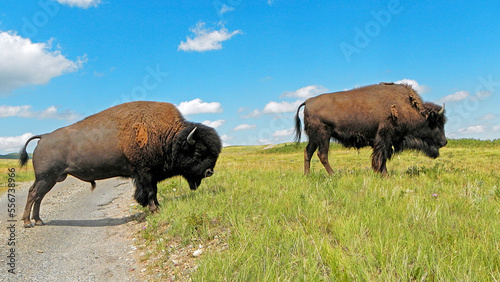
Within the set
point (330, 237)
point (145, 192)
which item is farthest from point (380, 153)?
point (145, 192)

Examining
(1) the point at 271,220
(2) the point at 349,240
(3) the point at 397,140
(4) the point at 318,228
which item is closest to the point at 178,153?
(1) the point at 271,220

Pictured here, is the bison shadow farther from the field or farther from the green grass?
the green grass

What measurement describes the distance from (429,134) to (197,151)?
7132mm

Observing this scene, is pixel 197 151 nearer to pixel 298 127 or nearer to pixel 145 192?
pixel 145 192

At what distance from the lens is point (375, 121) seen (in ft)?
29.2

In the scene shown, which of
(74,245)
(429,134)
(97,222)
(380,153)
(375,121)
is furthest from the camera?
(429,134)

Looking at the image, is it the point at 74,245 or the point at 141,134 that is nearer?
the point at 74,245

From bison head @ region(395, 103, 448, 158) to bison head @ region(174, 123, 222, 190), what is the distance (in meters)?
5.82

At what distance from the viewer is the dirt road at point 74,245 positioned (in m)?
4.04

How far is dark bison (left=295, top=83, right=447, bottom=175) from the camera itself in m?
8.85

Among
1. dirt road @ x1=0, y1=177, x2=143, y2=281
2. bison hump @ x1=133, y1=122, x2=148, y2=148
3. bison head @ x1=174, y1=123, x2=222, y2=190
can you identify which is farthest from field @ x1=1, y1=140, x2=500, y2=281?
bison hump @ x1=133, y1=122, x2=148, y2=148

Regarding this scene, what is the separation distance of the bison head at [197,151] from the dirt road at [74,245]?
1.55 meters

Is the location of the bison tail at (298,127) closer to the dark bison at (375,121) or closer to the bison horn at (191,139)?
the dark bison at (375,121)

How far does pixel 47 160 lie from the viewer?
6730 millimetres
